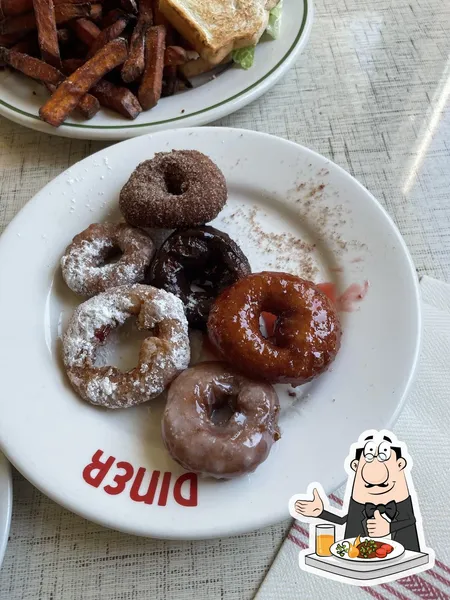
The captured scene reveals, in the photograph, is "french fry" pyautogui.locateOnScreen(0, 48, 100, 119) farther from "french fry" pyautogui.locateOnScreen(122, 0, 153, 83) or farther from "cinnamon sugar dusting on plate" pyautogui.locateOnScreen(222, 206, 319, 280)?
"cinnamon sugar dusting on plate" pyautogui.locateOnScreen(222, 206, 319, 280)

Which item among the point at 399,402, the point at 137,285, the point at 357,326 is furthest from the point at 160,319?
the point at 399,402

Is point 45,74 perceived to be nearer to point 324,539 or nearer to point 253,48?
point 253,48

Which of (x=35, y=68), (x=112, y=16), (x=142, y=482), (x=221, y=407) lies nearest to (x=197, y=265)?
(x=221, y=407)

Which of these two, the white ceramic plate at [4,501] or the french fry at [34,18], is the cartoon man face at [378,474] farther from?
the french fry at [34,18]

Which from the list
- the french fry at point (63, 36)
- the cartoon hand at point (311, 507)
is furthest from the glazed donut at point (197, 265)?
the french fry at point (63, 36)

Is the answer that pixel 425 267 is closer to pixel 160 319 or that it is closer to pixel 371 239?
pixel 371 239

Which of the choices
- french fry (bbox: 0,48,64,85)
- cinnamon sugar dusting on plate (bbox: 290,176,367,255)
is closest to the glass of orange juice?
cinnamon sugar dusting on plate (bbox: 290,176,367,255)

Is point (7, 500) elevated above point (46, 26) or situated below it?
below
